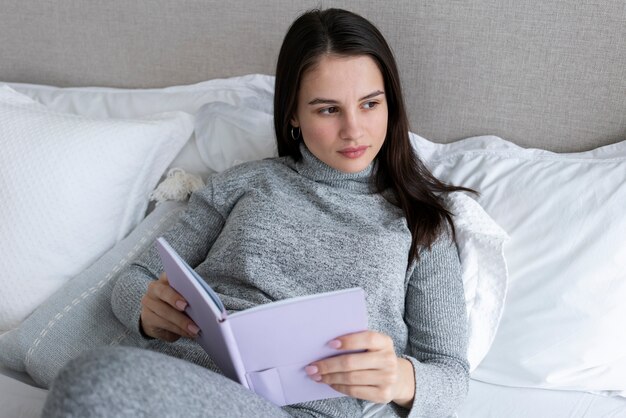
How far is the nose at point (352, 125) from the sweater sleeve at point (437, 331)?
9.6 inches

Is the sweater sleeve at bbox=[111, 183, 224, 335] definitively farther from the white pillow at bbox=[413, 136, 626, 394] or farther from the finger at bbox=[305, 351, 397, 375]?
the white pillow at bbox=[413, 136, 626, 394]

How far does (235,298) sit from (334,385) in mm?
293

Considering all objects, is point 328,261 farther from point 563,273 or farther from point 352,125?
point 563,273

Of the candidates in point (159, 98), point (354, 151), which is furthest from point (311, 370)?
point (159, 98)

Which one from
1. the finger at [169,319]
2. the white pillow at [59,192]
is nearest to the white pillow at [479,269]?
the finger at [169,319]

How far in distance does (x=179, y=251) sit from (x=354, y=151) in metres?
0.38

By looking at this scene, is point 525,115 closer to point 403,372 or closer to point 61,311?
point 403,372

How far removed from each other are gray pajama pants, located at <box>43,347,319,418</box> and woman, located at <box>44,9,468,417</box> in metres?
0.18

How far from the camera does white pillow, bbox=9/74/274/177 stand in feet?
5.49

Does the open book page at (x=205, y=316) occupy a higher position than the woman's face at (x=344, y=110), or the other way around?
the woman's face at (x=344, y=110)

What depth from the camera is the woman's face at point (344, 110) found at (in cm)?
122

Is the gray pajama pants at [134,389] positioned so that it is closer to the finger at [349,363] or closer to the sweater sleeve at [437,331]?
the finger at [349,363]

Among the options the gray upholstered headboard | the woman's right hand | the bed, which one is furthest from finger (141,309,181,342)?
the gray upholstered headboard

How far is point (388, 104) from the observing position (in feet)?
4.34
